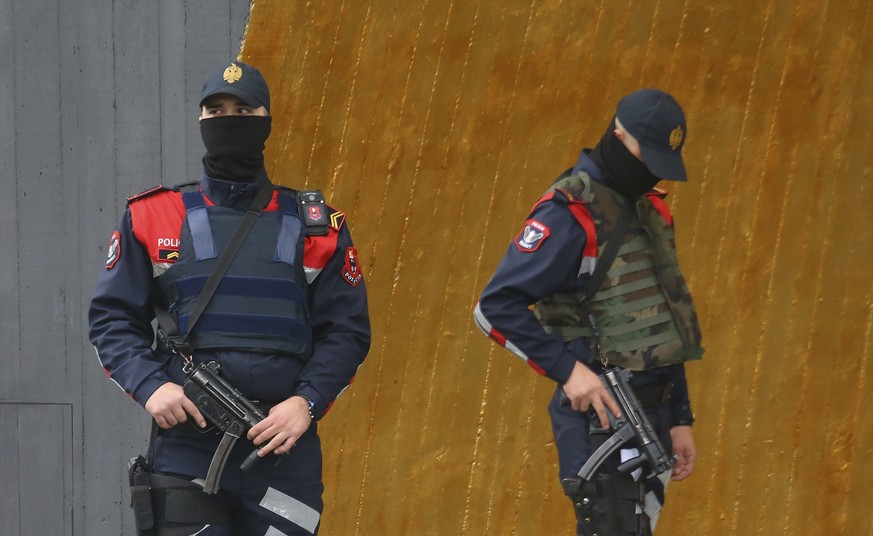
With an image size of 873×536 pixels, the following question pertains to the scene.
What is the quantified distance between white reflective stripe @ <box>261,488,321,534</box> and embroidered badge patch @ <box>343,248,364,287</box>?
61 centimetres

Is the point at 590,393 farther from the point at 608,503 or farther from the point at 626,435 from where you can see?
the point at 608,503

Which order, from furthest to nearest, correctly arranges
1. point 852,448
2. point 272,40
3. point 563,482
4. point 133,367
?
point 852,448 < point 272,40 < point 563,482 < point 133,367

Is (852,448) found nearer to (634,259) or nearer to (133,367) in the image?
(634,259)

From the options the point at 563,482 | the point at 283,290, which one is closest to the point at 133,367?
the point at 283,290

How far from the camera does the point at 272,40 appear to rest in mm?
5309

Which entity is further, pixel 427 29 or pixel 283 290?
pixel 427 29

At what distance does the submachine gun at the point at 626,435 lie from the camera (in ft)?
12.3

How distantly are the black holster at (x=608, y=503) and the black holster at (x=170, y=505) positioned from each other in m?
0.98

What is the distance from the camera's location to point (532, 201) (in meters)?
5.49

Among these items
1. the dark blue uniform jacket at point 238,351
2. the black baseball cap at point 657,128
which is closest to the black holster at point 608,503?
the dark blue uniform jacket at point 238,351

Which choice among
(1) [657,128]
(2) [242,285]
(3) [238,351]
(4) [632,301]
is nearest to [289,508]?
(3) [238,351]

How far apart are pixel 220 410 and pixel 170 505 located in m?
0.31

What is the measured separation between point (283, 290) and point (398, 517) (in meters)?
2.12

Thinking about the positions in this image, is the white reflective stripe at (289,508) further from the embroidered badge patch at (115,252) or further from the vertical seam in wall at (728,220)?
the vertical seam in wall at (728,220)
